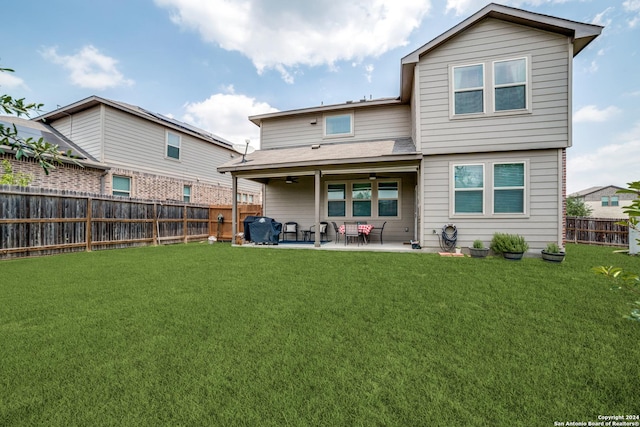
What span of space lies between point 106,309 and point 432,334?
394 cm

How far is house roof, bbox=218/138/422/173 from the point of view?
8148mm

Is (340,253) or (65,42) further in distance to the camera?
(65,42)

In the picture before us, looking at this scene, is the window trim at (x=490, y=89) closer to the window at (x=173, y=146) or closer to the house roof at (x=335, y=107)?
the house roof at (x=335, y=107)

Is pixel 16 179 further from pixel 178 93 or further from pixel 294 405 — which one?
pixel 294 405

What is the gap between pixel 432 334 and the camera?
109 inches

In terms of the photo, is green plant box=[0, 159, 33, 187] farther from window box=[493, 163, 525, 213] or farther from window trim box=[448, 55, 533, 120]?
window box=[493, 163, 525, 213]

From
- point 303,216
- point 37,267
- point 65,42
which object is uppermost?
point 65,42

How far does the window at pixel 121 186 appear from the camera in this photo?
1174 centimetres

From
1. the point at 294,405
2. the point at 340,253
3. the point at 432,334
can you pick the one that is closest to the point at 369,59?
the point at 340,253

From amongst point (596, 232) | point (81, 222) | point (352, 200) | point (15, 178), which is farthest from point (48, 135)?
point (596, 232)

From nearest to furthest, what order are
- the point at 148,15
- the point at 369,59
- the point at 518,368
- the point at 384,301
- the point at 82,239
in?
the point at 518,368
the point at 384,301
the point at 82,239
the point at 148,15
the point at 369,59

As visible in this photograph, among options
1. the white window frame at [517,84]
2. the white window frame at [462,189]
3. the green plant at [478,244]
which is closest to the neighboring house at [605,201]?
the white window frame at [517,84]

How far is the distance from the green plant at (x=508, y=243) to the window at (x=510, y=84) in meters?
3.37

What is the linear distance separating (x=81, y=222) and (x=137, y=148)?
17.3ft
